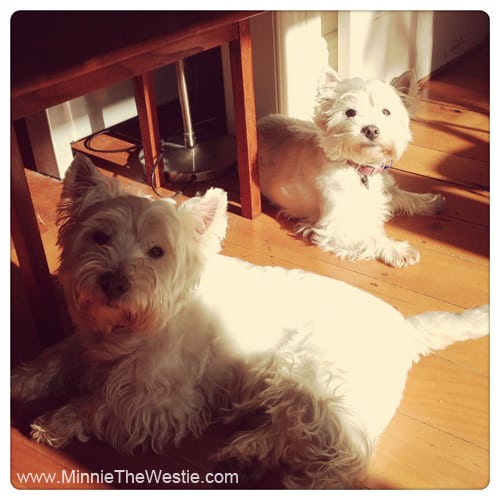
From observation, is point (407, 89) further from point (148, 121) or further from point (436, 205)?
point (148, 121)

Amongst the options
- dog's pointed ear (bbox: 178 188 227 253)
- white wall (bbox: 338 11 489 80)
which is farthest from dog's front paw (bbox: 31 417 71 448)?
white wall (bbox: 338 11 489 80)

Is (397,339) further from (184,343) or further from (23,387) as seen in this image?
(23,387)

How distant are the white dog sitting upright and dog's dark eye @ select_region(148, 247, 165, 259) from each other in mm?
1037

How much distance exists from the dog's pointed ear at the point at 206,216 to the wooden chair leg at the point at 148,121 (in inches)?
48.9

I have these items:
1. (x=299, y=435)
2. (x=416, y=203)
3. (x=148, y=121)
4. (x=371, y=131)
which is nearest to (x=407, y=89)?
(x=371, y=131)

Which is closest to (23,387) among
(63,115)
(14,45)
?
(14,45)

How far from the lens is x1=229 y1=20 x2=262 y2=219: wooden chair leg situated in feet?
7.23

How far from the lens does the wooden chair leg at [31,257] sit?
60.2 inches

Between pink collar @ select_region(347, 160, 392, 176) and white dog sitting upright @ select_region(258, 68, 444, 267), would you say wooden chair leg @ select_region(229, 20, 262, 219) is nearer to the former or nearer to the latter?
white dog sitting upright @ select_region(258, 68, 444, 267)

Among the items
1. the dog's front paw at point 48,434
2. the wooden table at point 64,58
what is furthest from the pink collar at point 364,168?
the dog's front paw at point 48,434

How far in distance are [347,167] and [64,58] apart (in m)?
1.15

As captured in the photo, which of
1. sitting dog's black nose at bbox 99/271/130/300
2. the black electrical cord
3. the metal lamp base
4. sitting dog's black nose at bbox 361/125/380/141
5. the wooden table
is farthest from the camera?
the black electrical cord
